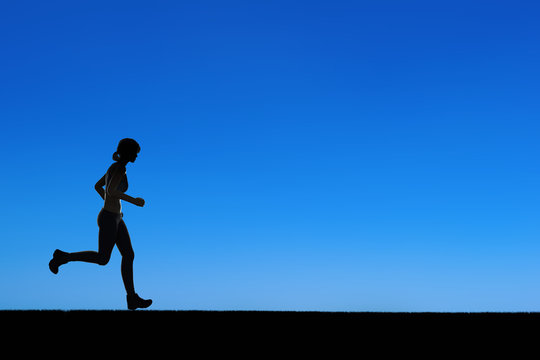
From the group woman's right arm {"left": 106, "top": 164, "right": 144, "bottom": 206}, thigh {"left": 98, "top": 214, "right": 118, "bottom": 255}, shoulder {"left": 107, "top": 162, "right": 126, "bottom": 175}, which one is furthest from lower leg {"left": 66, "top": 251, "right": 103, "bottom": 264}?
shoulder {"left": 107, "top": 162, "right": 126, "bottom": 175}

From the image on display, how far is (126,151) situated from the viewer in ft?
31.6

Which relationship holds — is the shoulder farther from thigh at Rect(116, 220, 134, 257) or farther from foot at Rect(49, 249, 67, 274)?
foot at Rect(49, 249, 67, 274)

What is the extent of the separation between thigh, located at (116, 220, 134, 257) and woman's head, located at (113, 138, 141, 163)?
1.03m

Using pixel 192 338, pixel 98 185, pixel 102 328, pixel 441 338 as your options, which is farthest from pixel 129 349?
pixel 98 185

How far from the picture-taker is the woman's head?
9641 mm

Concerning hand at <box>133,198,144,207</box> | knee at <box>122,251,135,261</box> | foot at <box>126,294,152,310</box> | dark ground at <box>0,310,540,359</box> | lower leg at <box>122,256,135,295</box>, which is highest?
hand at <box>133,198,144,207</box>

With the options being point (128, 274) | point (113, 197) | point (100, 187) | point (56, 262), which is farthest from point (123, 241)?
point (56, 262)

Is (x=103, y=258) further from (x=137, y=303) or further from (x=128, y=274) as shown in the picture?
(x=137, y=303)

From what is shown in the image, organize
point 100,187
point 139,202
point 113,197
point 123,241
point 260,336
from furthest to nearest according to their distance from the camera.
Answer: point 123,241
point 100,187
point 113,197
point 139,202
point 260,336

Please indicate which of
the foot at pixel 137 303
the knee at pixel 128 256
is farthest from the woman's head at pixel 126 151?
the foot at pixel 137 303

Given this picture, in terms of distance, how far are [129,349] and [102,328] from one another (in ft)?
4.38

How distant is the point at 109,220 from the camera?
31.8 ft

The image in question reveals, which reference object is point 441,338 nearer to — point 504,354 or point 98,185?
point 504,354

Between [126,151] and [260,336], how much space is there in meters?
4.41
